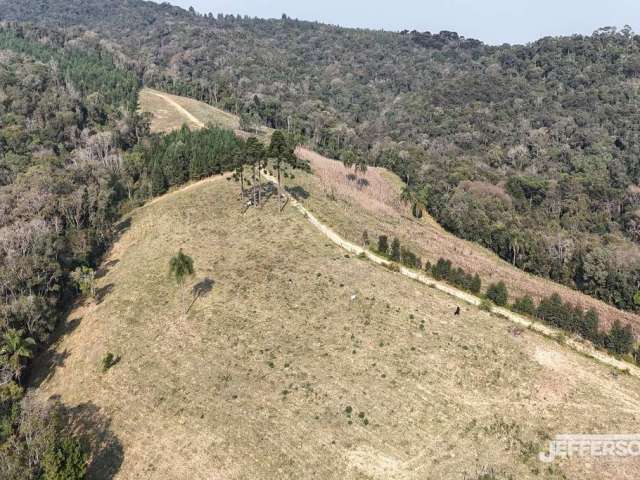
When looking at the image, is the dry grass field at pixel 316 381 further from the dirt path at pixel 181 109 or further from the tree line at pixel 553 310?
the dirt path at pixel 181 109

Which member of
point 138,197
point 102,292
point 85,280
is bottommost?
point 102,292

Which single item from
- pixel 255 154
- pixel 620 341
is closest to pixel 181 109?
pixel 255 154

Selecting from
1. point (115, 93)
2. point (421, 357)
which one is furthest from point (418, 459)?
point (115, 93)

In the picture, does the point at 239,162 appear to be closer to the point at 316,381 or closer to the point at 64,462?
the point at 316,381

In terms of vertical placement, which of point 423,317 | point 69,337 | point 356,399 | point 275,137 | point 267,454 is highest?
point 275,137

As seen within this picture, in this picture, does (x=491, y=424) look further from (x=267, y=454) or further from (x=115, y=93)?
(x=115, y=93)

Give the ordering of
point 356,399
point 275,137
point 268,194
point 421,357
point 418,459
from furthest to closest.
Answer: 1. point 268,194
2. point 275,137
3. point 421,357
4. point 356,399
5. point 418,459

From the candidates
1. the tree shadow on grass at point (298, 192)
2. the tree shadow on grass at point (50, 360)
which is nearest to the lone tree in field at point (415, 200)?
the tree shadow on grass at point (298, 192)

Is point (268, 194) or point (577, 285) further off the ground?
point (268, 194)
